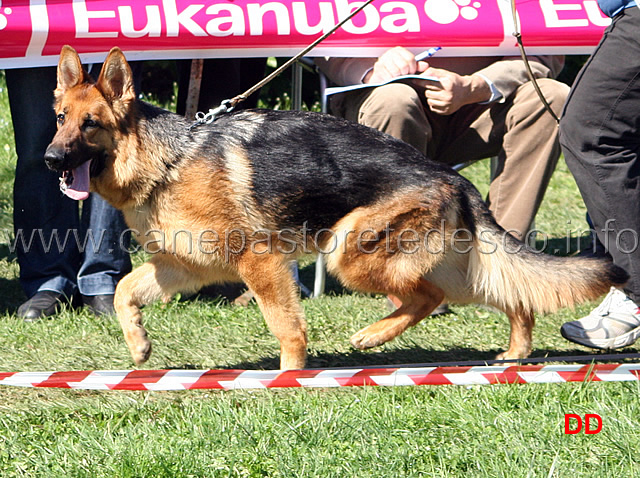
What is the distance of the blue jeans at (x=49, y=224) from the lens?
15.0 ft

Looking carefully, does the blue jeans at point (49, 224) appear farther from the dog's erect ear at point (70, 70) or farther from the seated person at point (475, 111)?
the seated person at point (475, 111)

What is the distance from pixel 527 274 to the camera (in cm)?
363

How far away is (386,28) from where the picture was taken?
475 centimetres

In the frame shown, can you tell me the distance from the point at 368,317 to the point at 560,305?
1.38 m

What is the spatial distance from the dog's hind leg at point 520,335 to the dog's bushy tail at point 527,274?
0.08 metres

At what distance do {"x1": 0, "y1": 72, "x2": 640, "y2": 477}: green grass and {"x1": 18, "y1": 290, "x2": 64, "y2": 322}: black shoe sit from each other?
16cm

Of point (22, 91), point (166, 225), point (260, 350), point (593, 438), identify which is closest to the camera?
point (593, 438)

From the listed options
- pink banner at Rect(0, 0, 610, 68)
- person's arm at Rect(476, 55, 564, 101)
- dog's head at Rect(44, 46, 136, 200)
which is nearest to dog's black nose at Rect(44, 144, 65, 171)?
dog's head at Rect(44, 46, 136, 200)

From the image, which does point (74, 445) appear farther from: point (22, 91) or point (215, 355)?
point (22, 91)

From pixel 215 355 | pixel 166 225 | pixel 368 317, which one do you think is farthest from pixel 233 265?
pixel 368 317

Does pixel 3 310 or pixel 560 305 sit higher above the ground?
pixel 560 305

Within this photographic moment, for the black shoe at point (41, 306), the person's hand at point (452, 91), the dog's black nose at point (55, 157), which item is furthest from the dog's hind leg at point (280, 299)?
the black shoe at point (41, 306)

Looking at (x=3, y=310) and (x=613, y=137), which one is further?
(x=3, y=310)

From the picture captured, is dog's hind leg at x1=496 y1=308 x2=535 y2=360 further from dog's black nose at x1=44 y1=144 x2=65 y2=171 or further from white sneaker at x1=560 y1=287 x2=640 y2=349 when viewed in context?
dog's black nose at x1=44 y1=144 x2=65 y2=171
